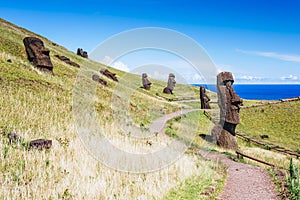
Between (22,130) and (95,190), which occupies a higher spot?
(22,130)

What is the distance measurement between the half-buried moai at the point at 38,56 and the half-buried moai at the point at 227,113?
55.9ft

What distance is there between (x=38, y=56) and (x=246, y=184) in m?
24.3

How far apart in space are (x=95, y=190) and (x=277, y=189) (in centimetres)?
669

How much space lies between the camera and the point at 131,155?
11.5 meters

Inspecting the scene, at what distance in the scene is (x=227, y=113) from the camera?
21297 millimetres

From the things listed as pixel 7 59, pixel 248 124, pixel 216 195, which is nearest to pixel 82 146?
pixel 216 195

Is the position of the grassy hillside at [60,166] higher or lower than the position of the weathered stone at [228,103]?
lower

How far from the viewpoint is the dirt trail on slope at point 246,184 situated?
9.47 m

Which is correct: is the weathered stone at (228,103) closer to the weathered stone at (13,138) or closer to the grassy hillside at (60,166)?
the grassy hillside at (60,166)

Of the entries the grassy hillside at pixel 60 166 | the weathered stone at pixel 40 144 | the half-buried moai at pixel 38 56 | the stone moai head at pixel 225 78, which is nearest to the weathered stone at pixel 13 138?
the grassy hillside at pixel 60 166

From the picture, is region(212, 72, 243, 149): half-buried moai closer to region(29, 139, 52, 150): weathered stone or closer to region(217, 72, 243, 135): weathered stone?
region(217, 72, 243, 135): weathered stone

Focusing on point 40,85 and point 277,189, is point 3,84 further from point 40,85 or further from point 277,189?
point 277,189

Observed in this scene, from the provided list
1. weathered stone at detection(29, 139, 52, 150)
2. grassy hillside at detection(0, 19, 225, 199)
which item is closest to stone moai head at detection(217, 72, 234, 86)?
grassy hillside at detection(0, 19, 225, 199)

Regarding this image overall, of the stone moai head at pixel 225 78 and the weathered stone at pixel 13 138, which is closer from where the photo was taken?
the weathered stone at pixel 13 138
